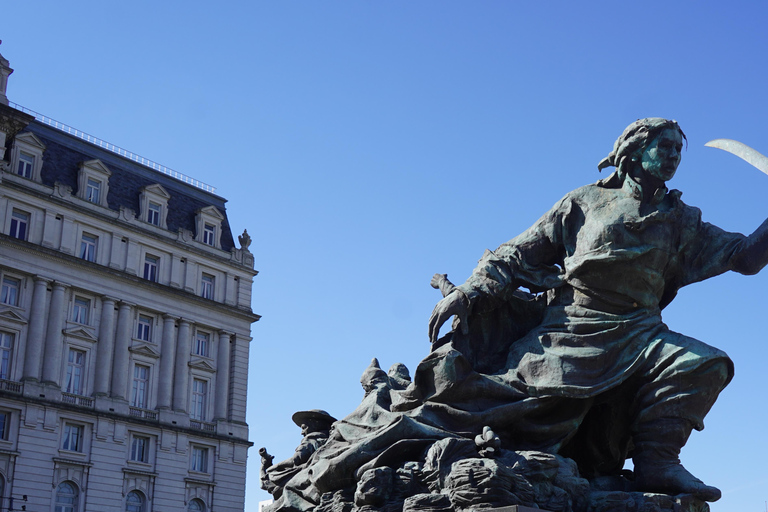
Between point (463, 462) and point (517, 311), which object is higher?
point (517, 311)

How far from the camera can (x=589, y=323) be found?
597 centimetres

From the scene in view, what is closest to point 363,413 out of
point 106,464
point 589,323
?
point 589,323

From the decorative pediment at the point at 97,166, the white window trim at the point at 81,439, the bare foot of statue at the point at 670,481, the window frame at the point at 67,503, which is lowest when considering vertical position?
the bare foot of statue at the point at 670,481

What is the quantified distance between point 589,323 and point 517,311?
2.18ft

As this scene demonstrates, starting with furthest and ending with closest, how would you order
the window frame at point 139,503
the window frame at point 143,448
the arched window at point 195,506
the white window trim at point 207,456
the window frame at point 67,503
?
the white window trim at point 207,456 → the arched window at point 195,506 → the window frame at point 143,448 → the window frame at point 139,503 → the window frame at point 67,503

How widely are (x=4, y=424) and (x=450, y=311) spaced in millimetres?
35479

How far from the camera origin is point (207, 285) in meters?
46.9

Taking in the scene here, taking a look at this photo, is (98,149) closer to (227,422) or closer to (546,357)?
(227,422)

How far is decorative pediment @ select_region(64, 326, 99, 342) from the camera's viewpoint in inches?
1601

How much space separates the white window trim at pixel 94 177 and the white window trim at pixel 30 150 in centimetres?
197

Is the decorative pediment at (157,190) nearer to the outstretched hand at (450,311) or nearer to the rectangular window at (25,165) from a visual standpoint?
the rectangular window at (25,165)

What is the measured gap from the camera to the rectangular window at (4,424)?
37.0 metres

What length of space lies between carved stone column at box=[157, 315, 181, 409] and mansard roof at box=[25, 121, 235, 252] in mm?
5095

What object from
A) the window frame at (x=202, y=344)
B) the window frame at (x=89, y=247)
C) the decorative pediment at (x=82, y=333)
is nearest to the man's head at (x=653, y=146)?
the decorative pediment at (x=82, y=333)
